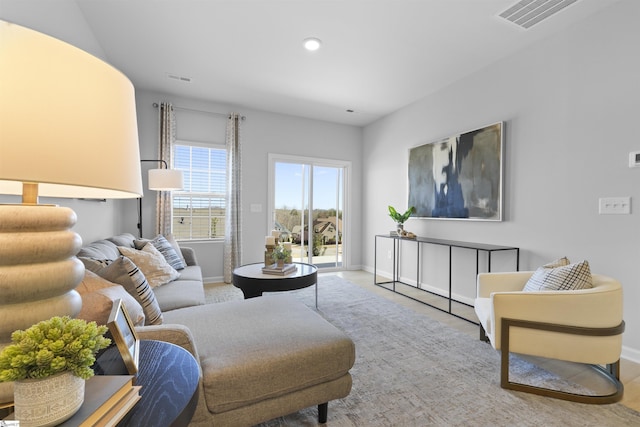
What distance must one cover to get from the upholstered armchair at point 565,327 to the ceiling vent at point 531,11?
217 centimetres

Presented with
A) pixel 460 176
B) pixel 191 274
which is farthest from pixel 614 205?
pixel 191 274

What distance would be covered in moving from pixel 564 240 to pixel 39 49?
361cm

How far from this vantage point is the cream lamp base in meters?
0.61

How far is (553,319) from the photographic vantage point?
1818 mm

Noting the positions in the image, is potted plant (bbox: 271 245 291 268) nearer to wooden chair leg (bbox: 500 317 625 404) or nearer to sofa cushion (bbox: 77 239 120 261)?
sofa cushion (bbox: 77 239 120 261)

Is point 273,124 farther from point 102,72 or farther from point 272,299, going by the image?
point 102,72

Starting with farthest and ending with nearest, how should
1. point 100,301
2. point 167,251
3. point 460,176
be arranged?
1. point 460,176
2. point 167,251
3. point 100,301

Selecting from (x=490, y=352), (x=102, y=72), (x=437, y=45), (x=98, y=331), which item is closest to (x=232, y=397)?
(x=98, y=331)

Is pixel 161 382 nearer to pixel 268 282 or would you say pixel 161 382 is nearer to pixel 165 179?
pixel 268 282

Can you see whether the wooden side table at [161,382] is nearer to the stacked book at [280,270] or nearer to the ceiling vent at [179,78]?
the stacked book at [280,270]

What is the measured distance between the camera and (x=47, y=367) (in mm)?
539

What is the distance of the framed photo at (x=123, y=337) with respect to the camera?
2.61 ft

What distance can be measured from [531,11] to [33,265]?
3.52 metres

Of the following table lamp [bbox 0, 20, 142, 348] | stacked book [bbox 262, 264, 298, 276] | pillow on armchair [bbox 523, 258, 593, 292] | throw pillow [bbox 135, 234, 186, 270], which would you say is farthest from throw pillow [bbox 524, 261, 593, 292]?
throw pillow [bbox 135, 234, 186, 270]
